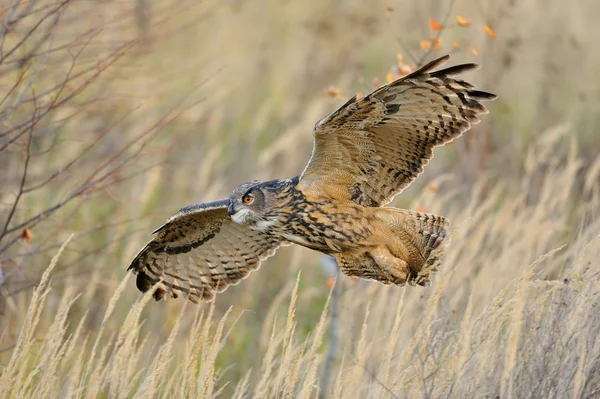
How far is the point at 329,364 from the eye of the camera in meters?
5.91

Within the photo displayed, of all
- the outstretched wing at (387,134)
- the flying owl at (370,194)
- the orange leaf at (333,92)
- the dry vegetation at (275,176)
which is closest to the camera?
the dry vegetation at (275,176)

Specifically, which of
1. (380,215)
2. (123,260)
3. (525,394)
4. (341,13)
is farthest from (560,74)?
(525,394)

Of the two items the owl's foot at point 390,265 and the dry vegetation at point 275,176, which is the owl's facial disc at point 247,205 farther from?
the owl's foot at point 390,265

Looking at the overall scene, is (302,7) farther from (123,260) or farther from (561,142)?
(123,260)

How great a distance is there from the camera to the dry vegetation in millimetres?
3650

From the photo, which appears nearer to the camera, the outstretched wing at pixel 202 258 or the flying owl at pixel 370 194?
the flying owl at pixel 370 194

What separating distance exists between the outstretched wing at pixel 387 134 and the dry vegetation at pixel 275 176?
1.86 ft

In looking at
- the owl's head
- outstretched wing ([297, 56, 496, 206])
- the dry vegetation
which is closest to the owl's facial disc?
the owl's head

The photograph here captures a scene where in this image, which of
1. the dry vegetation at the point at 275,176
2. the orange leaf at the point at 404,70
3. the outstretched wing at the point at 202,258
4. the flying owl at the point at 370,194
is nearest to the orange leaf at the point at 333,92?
the dry vegetation at the point at 275,176

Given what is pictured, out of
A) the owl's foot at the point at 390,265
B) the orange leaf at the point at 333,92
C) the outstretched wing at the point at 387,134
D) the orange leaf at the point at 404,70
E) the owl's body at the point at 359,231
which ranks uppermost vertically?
the orange leaf at the point at 404,70

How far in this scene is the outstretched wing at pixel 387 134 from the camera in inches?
168

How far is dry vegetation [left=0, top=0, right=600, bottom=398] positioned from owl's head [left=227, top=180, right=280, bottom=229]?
1.54ft

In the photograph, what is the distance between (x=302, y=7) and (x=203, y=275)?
22.6 ft

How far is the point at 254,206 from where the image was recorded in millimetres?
4727
